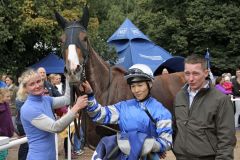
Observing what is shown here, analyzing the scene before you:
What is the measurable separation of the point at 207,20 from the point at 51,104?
2121 centimetres

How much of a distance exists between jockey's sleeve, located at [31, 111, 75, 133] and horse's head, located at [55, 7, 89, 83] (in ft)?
1.48

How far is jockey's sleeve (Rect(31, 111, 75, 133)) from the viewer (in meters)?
3.48

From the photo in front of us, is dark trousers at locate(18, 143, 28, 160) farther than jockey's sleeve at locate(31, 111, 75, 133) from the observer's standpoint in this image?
Yes

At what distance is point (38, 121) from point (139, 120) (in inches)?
40.5

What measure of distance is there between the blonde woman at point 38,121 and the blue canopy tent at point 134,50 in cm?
1403

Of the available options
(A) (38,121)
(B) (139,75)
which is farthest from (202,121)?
(A) (38,121)

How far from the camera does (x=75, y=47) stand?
13.1 ft

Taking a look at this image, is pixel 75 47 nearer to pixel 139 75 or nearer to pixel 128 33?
pixel 139 75

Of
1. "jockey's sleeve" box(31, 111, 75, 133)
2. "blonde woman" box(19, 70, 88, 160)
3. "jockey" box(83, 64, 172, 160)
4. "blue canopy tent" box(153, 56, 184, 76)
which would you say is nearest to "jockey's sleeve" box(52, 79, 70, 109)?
"blonde woman" box(19, 70, 88, 160)

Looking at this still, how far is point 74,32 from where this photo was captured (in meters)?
4.11

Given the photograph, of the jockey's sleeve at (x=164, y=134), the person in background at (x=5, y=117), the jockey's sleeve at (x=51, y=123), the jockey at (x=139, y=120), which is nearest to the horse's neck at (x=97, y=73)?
the jockey's sleeve at (x=51, y=123)

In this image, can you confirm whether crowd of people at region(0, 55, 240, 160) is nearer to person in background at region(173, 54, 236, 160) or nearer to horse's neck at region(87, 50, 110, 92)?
person in background at region(173, 54, 236, 160)

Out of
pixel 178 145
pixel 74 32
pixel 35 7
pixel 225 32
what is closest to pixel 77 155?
pixel 74 32

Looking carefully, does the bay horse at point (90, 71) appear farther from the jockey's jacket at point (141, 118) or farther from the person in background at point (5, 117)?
the person in background at point (5, 117)
